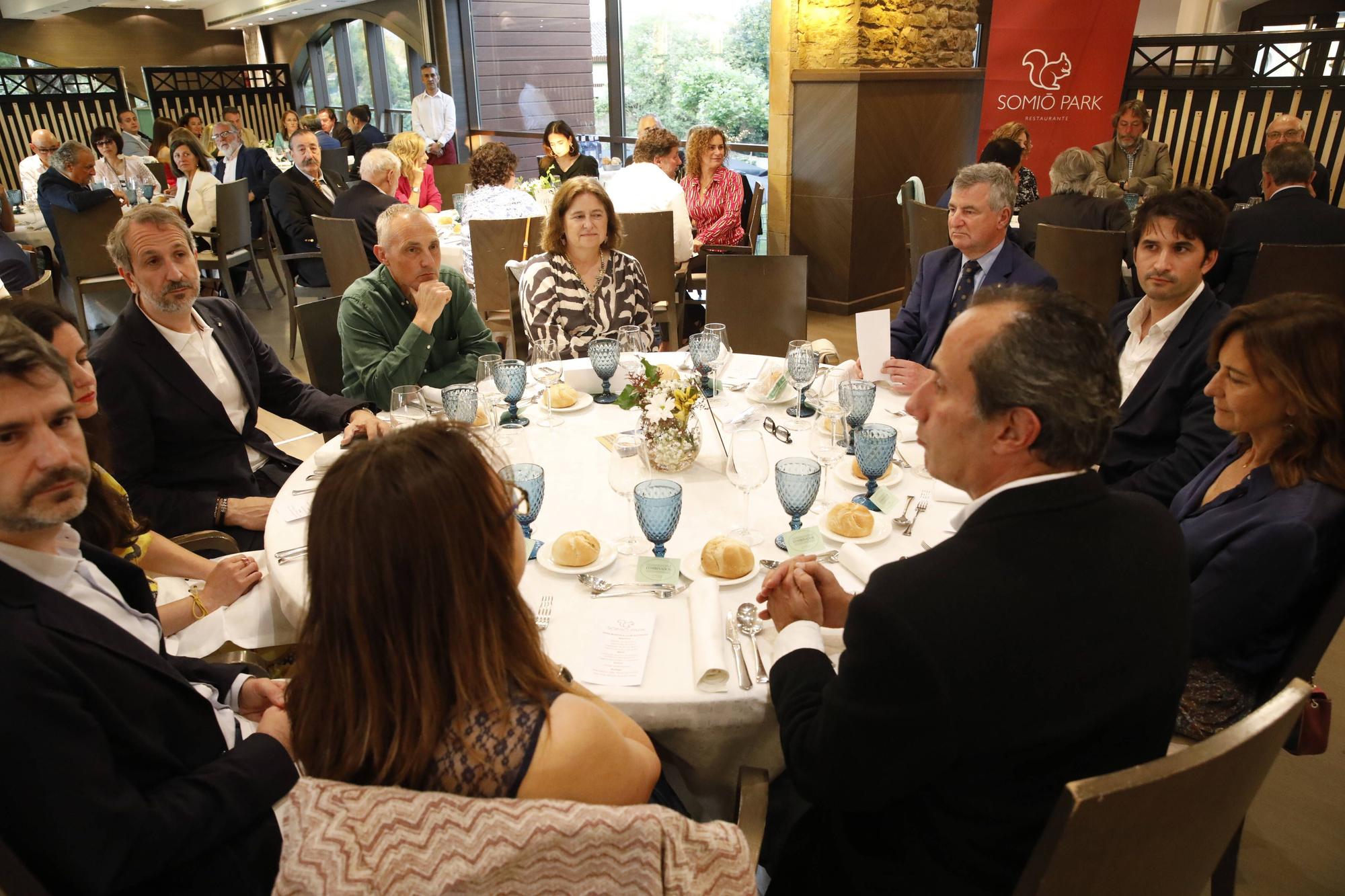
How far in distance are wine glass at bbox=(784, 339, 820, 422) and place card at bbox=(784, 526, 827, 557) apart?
26.2 inches

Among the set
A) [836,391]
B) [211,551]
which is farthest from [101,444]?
[836,391]

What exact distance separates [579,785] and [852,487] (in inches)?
46.9

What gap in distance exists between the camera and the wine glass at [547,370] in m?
2.51

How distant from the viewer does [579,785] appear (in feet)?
3.28

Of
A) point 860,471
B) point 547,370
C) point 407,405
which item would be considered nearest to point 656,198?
point 547,370

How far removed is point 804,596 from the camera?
1467 millimetres

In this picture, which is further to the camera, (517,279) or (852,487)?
(517,279)

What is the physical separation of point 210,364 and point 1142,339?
286cm

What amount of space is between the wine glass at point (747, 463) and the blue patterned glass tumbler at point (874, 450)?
0.27m

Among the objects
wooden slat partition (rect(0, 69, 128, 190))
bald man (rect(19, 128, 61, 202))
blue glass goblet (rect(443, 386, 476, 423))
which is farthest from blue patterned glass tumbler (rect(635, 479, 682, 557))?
wooden slat partition (rect(0, 69, 128, 190))

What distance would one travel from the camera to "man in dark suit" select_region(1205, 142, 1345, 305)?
4.30 meters

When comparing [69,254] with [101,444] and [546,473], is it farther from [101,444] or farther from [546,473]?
[546,473]

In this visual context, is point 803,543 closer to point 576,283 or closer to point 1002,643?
point 1002,643

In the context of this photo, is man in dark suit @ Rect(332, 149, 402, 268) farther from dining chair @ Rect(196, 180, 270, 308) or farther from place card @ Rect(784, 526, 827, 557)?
place card @ Rect(784, 526, 827, 557)
